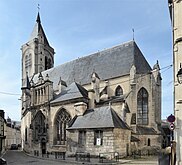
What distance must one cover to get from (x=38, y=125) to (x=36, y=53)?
19922 millimetres

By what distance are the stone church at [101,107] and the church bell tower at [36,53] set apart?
11.7 metres

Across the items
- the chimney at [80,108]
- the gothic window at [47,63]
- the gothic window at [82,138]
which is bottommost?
the gothic window at [82,138]

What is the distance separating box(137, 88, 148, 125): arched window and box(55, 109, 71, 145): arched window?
7.99 m

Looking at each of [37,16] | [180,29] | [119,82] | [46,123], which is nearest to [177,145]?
[180,29]

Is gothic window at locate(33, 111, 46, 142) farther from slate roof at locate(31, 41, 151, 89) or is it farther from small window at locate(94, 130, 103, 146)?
small window at locate(94, 130, 103, 146)

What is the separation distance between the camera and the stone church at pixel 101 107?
23.8 meters

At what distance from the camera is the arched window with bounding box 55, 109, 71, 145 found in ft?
101

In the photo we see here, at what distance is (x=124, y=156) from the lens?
23.2m

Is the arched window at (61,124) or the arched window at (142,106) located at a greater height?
the arched window at (142,106)

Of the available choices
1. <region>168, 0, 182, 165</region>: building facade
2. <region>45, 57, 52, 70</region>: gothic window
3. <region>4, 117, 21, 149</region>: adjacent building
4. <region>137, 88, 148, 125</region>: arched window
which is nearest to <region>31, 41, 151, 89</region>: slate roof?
<region>137, 88, 148, 125</region>: arched window

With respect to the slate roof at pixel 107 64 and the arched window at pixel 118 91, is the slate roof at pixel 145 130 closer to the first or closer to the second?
the arched window at pixel 118 91

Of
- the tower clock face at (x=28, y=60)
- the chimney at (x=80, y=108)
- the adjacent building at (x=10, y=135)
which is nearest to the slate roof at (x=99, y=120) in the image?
the chimney at (x=80, y=108)

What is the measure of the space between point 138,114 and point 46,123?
1183 cm

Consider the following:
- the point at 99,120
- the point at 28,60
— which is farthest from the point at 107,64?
the point at 28,60
